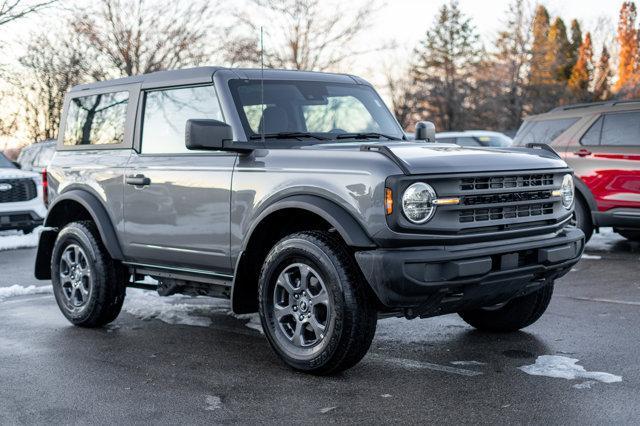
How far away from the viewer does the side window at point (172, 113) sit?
6.07m

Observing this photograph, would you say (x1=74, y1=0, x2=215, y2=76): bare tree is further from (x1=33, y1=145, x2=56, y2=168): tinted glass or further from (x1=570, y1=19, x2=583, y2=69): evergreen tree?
(x1=570, y1=19, x2=583, y2=69): evergreen tree

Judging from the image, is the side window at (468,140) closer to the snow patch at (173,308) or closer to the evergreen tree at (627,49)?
the snow patch at (173,308)

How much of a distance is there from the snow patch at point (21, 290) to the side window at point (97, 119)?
6.77 ft

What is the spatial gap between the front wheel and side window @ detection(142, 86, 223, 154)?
127 cm

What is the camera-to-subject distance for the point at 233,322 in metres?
6.95

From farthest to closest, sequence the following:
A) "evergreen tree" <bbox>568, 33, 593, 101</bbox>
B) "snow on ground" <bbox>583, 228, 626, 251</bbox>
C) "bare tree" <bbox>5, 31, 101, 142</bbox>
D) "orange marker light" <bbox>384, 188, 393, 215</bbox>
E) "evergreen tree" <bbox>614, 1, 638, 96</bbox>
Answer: "evergreen tree" <bbox>568, 33, 593, 101</bbox>, "evergreen tree" <bbox>614, 1, 638, 96</bbox>, "bare tree" <bbox>5, 31, 101, 142</bbox>, "snow on ground" <bbox>583, 228, 626, 251</bbox>, "orange marker light" <bbox>384, 188, 393, 215</bbox>

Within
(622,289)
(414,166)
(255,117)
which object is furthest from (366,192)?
(622,289)

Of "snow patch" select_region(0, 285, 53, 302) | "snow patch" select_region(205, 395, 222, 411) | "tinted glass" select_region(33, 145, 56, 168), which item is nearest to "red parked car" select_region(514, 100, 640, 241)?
"snow patch" select_region(0, 285, 53, 302)

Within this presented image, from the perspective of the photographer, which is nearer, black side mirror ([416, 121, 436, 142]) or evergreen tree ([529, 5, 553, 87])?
black side mirror ([416, 121, 436, 142])

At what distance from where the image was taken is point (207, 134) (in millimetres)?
5410

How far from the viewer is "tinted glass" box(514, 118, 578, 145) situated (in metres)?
11.3

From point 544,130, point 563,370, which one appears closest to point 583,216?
point 544,130

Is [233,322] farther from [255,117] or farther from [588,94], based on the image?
[588,94]

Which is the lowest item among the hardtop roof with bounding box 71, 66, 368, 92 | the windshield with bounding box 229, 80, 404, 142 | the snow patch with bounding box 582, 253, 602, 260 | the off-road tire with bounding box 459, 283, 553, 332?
the snow patch with bounding box 582, 253, 602, 260
